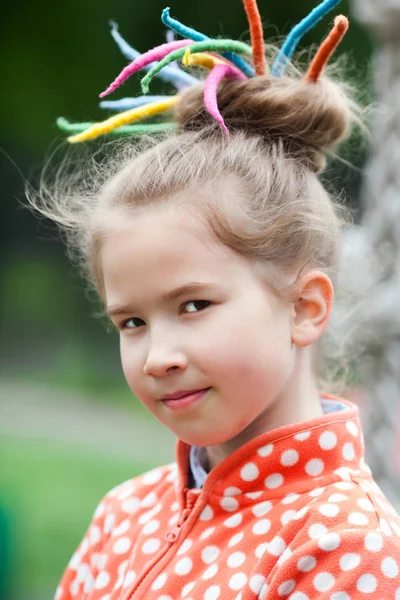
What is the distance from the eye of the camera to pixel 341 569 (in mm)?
612

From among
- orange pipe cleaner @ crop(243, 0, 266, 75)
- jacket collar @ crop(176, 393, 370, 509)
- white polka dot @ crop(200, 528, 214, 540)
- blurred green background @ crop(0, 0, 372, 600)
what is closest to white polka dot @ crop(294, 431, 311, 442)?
jacket collar @ crop(176, 393, 370, 509)

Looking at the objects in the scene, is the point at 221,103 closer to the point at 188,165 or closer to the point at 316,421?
the point at 188,165

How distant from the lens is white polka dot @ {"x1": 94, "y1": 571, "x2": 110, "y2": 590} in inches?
31.3

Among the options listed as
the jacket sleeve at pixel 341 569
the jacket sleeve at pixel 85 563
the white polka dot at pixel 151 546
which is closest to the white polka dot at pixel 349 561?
the jacket sleeve at pixel 341 569

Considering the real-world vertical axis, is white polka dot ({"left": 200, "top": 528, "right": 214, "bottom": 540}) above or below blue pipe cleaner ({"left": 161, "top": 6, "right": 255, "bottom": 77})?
below

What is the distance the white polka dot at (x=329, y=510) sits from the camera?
25.5 inches

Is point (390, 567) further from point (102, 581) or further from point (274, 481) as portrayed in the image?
point (102, 581)

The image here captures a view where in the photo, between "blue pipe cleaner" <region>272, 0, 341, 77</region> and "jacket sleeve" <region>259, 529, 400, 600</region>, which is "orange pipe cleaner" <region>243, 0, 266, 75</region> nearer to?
"blue pipe cleaner" <region>272, 0, 341, 77</region>

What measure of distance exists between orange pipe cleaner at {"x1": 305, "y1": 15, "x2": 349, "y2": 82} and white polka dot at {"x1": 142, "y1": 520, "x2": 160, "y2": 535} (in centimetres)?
42

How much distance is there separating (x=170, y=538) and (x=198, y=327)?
7.4 inches

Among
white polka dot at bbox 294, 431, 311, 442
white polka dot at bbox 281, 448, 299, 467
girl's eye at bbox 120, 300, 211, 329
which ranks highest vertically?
girl's eye at bbox 120, 300, 211, 329

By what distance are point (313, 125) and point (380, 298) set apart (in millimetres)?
234

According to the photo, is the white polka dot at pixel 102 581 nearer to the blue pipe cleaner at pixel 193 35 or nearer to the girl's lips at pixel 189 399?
the girl's lips at pixel 189 399

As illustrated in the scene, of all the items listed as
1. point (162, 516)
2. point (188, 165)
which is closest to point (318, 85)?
point (188, 165)
